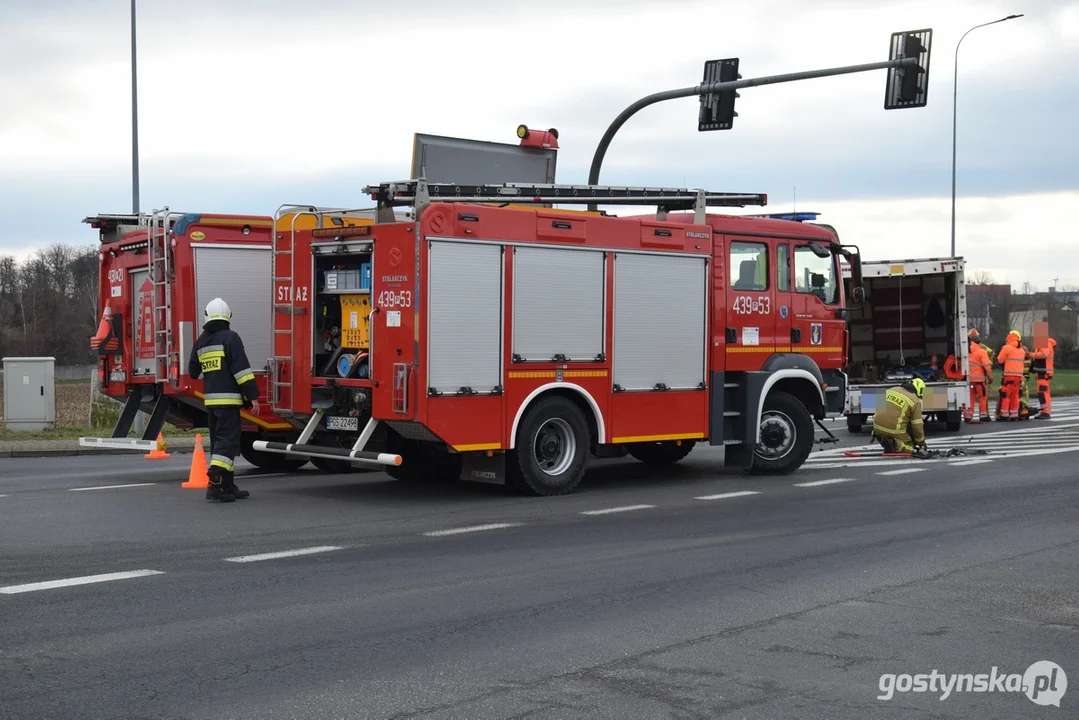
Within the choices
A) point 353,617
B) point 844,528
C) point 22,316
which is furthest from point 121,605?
point 22,316

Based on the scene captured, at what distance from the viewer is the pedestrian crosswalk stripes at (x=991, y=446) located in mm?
16281

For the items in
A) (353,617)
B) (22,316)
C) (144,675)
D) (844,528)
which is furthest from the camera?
(22,316)

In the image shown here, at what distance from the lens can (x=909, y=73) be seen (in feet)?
63.0

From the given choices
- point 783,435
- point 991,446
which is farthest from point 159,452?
point 991,446

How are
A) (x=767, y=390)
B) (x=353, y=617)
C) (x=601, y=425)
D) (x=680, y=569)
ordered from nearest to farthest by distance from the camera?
→ (x=353, y=617) → (x=680, y=569) → (x=601, y=425) → (x=767, y=390)

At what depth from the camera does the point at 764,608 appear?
725 cm

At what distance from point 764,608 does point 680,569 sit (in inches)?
48.2

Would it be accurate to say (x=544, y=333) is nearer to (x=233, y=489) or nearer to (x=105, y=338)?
(x=233, y=489)

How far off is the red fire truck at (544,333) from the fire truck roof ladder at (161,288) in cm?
143

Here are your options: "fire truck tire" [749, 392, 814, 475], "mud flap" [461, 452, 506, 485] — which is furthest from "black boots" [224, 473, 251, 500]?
"fire truck tire" [749, 392, 814, 475]

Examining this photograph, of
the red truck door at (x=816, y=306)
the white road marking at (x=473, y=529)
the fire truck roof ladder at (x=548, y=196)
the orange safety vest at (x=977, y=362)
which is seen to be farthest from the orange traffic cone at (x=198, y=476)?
the orange safety vest at (x=977, y=362)

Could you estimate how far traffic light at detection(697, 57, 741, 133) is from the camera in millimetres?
20359

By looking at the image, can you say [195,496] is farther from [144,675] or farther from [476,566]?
[144,675]

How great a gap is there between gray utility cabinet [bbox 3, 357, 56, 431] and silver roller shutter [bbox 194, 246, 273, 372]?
369 inches
